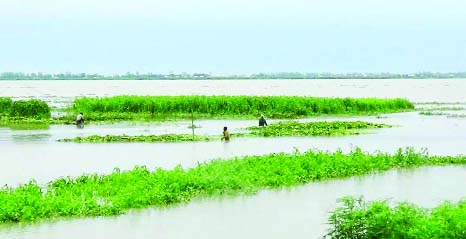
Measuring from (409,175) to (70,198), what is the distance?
36.3 feet

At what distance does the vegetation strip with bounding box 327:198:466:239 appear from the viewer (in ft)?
39.8

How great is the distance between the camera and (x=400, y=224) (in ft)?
40.5

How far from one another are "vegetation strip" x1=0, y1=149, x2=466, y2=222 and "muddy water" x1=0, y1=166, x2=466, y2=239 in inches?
19.2

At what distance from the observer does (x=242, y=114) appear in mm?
56781

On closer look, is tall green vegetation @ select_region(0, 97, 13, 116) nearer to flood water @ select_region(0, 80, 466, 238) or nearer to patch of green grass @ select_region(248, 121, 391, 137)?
flood water @ select_region(0, 80, 466, 238)

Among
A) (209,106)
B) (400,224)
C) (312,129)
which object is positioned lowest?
(312,129)

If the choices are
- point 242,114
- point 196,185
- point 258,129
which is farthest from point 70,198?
point 242,114

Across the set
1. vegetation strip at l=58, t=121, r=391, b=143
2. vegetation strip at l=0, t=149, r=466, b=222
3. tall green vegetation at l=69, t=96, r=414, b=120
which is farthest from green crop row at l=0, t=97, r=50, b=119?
vegetation strip at l=0, t=149, r=466, b=222

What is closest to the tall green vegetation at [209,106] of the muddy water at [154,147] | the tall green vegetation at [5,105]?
the tall green vegetation at [5,105]

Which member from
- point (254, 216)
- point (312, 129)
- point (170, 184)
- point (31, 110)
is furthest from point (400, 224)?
point (31, 110)

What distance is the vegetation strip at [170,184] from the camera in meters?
17.0

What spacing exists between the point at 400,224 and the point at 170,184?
8.40 m

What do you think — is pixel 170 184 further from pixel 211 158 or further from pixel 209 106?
pixel 209 106

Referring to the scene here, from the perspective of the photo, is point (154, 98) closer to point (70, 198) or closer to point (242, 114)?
point (242, 114)
